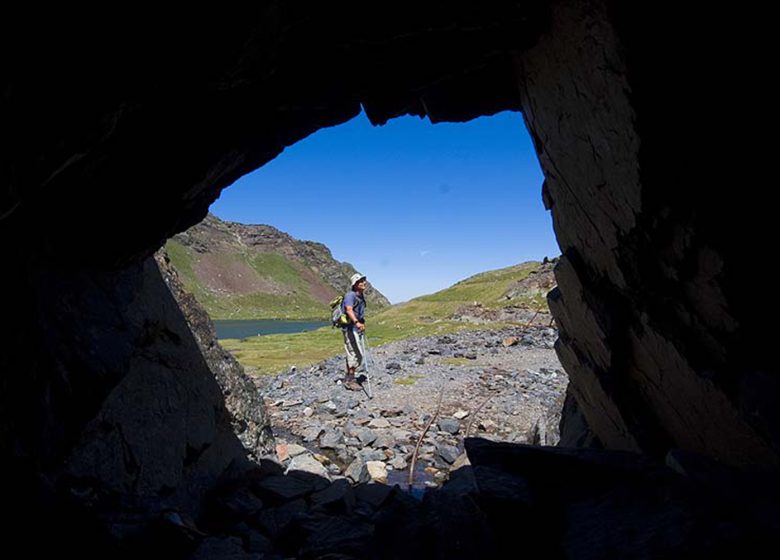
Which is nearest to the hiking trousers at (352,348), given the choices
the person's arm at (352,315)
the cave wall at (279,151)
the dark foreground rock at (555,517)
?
the person's arm at (352,315)

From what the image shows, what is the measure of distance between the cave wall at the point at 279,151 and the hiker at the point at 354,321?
402 inches

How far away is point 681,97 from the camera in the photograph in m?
4.05

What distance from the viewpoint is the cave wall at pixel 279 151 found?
3848 mm

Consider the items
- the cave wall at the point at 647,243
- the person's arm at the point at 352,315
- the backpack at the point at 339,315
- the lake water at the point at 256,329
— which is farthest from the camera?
the lake water at the point at 256,329

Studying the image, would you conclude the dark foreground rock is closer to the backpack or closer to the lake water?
the backpack

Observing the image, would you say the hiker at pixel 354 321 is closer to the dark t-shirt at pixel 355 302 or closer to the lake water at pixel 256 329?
the dark t-shirt at pixel 355 302

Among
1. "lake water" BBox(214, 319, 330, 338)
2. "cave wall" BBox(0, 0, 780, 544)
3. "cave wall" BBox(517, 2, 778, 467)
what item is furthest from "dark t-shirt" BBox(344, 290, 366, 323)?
"lake water" BBox(214, 319, 330, 338)

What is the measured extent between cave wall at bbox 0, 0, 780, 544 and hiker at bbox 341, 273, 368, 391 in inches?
402

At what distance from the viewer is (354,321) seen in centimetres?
1791

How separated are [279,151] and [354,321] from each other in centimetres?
1111

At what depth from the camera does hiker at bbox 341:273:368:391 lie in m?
18.0

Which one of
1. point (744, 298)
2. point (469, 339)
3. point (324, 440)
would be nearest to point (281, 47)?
point (744, 298)

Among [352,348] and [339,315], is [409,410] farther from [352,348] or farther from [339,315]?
[339,315]

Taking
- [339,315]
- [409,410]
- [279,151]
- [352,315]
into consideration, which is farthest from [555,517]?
[339,315]
